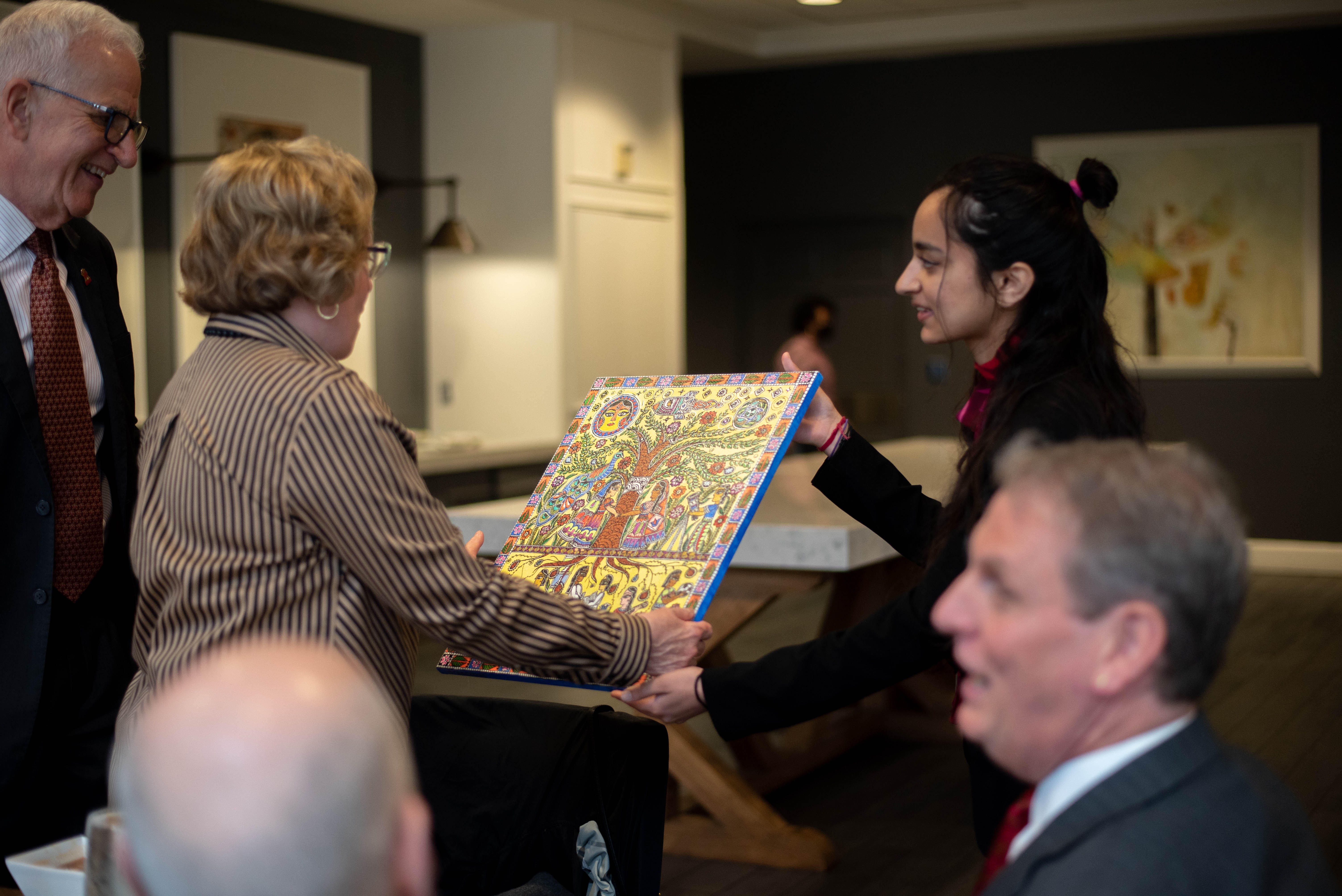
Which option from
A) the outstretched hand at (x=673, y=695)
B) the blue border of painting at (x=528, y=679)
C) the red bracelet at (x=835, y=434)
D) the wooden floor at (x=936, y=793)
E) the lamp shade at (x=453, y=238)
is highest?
the lamp shade at (x=453, y=238)

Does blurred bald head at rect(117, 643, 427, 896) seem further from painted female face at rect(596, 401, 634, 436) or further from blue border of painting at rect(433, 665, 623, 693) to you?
painted female face at rect(596, 401, 634, 436)

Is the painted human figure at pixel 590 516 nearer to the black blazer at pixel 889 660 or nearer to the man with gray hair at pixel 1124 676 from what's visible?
the black blazer at pixel 889 660

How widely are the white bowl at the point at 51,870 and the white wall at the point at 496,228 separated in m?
5.37

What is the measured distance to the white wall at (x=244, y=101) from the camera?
18.5 feet

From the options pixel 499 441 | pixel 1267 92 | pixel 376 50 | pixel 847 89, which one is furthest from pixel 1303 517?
pixel 376 50

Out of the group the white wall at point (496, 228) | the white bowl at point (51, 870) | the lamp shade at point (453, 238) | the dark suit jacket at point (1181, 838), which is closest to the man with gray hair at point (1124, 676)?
the dark suit jacket at point (1181, 838)

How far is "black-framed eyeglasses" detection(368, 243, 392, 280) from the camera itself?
1.57 metres

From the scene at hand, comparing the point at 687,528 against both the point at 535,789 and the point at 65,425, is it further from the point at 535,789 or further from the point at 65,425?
the point at 65,425

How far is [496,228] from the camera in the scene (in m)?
6.99

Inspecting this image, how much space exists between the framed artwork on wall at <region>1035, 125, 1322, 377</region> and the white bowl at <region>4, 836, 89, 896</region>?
7.39 metres

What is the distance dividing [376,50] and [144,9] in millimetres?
1454

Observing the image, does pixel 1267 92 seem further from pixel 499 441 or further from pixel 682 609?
pixel 682 609

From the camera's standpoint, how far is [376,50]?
6773 millimetres

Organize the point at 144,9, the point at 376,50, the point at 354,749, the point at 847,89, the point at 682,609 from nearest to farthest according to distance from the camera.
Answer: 1. the point at 354,749
2. the point at 682,609
3. the point at 144,9
4. the point at 376,50
5. the point at 847,89
